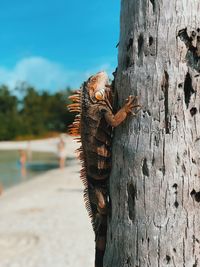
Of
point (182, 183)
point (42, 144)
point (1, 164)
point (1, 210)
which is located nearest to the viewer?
point (182, 183)

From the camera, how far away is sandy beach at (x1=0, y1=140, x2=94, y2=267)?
1105 cm

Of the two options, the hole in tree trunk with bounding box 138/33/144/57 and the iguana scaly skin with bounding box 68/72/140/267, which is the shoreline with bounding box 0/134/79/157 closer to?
the iguana scaly skin with bounding box 68/72/140/267

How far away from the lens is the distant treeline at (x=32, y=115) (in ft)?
262

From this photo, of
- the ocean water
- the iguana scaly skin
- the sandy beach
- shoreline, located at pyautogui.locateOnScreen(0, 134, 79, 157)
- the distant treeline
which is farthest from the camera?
the distant treeline

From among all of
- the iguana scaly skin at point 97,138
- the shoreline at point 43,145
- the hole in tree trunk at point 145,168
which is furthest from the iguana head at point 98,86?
the shoreline at point 43,145

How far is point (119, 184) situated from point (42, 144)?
66723 millimetres

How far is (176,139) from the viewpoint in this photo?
3006 mm

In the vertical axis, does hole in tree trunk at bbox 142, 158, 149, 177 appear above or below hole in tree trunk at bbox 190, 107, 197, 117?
below

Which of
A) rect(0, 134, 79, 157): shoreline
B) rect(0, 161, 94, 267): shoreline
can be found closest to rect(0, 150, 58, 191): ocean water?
rect(0, 134, 79, 157): shoreline

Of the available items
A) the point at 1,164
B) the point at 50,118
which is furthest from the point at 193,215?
the point at 50,118

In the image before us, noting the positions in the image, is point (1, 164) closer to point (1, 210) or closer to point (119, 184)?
point (1, 210)

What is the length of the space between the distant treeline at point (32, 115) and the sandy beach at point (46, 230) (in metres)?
56.4

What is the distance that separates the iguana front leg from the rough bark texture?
61 mm

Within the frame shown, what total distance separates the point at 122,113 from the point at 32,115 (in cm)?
8024
